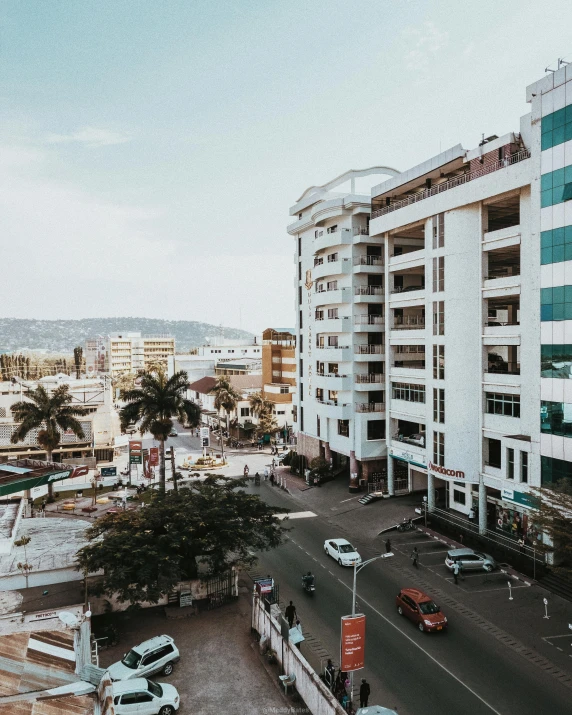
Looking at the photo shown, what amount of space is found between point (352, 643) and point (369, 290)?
3829 cm

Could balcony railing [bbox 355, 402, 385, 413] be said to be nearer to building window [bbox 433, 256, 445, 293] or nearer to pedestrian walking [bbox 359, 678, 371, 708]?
building window [bbox 433, 256, 445, 293]

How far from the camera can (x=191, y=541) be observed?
29.5 meters

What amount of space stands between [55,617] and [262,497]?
103 feet

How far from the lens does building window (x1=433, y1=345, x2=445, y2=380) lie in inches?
1689

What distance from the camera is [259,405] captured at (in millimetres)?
85250

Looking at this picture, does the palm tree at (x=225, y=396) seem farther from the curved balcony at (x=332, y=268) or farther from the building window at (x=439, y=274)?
the building window at (x=439, y=274)

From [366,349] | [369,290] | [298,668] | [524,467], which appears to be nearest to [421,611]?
[298,668]

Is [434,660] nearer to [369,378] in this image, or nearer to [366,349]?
[369,378]

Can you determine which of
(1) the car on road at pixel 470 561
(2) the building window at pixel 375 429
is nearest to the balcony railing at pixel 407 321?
(2) the building window at pixel 375 429

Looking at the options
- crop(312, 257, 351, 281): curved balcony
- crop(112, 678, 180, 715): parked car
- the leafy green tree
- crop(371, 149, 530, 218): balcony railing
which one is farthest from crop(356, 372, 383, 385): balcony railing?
crop(112, 678, 180, 715): parked car

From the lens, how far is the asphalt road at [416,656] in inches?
859

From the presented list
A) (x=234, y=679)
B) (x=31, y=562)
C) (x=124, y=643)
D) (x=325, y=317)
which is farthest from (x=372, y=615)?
(x=325, y=317)

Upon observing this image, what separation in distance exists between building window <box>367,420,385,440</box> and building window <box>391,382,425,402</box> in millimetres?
4185

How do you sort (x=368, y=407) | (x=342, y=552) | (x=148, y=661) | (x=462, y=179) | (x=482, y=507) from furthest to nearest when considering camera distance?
1. (x=368, y=407)
2. (x=462, y=179)
3. (x=482, y=507)
4. (x=342, y=552)
5. (x=148, y=661)
